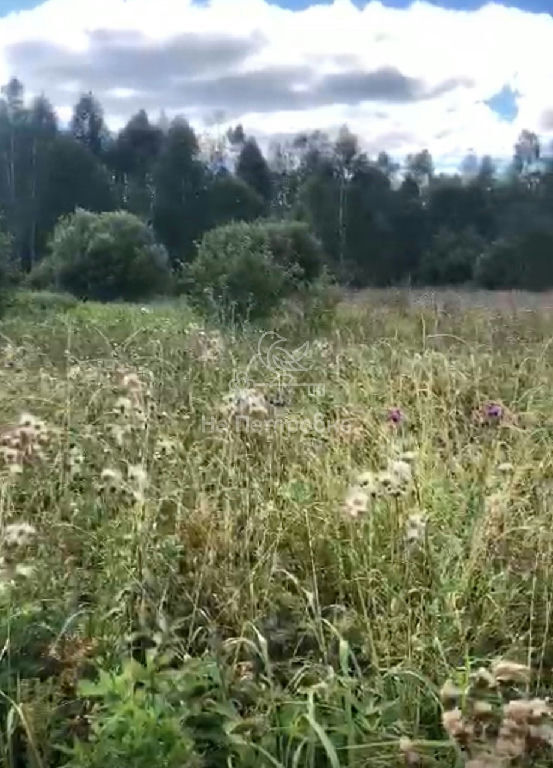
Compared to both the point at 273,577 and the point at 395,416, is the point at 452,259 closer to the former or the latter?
the point at 395,416

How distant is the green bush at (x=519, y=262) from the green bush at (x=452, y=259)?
151 millimetres

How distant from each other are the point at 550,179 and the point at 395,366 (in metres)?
6.61

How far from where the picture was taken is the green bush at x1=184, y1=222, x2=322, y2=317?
7969mm

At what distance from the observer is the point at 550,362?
3992 mm

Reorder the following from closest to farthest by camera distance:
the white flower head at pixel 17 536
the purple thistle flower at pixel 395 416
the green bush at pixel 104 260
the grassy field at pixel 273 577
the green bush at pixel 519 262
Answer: the grassy field at pixel 273 577
the white flower head at pixel 17 536
the purple thistle flower at pixel 395 416
the green bush at pixel 519 262
the green bush at pixel 104 260

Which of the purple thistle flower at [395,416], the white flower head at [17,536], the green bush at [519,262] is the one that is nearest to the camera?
the white flower head at [17,536]

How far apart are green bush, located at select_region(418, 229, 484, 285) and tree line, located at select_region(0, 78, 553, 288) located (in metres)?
0.02

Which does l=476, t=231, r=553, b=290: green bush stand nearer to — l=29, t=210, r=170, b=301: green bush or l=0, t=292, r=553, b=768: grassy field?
l=29, t=210, r=170, b=301: green bush

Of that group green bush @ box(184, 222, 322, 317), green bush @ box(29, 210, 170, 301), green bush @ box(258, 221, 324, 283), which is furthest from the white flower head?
green bush @ box(29, 210, 170, 301)

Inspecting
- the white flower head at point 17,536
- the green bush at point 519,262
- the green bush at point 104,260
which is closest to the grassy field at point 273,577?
the white flower head at point 17,536

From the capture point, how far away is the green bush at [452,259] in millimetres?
10492

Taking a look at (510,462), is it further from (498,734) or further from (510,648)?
(498,734)

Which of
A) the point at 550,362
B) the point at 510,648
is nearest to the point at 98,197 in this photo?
the point at 550,362

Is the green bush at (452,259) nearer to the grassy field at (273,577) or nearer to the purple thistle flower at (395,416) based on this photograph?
the grassy field at (273,577)
